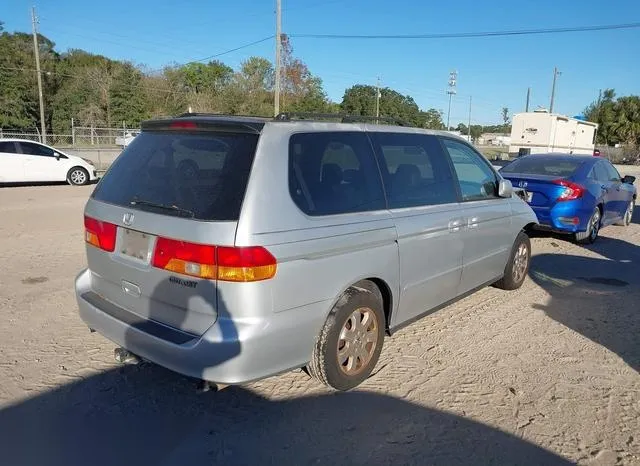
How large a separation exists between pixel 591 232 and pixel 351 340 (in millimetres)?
6698

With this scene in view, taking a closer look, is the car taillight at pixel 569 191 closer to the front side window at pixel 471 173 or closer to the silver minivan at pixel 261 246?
the front side window at pixel 471 173

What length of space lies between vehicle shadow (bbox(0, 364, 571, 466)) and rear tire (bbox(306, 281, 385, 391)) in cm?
16

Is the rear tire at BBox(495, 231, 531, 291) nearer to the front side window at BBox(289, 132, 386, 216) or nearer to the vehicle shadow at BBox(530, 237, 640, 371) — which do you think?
the vehicle shadow at BBox(530, 237, 640, 371)

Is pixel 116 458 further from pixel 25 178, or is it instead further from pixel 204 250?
pixel 25 178

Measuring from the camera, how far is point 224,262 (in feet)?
8.67

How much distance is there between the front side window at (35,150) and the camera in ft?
49.5

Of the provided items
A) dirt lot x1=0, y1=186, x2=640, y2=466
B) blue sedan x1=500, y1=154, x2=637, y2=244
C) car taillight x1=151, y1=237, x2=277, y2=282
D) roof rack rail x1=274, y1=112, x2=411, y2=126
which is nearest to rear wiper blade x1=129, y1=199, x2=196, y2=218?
car taillight x1=151, y1=237, x2=277, y2=282

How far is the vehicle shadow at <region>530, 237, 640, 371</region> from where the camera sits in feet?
15.0

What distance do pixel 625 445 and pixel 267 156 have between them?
8.82 ft

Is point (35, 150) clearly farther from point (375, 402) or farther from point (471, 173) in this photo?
point (375, 402)

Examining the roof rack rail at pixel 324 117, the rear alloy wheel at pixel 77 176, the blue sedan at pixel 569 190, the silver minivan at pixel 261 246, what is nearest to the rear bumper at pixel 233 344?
the silver minivan at pixel 261 246

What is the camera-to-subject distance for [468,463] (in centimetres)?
272

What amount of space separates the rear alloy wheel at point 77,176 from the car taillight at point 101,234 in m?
14.1

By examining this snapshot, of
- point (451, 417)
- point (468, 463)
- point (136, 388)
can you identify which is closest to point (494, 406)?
point (451, 417)
